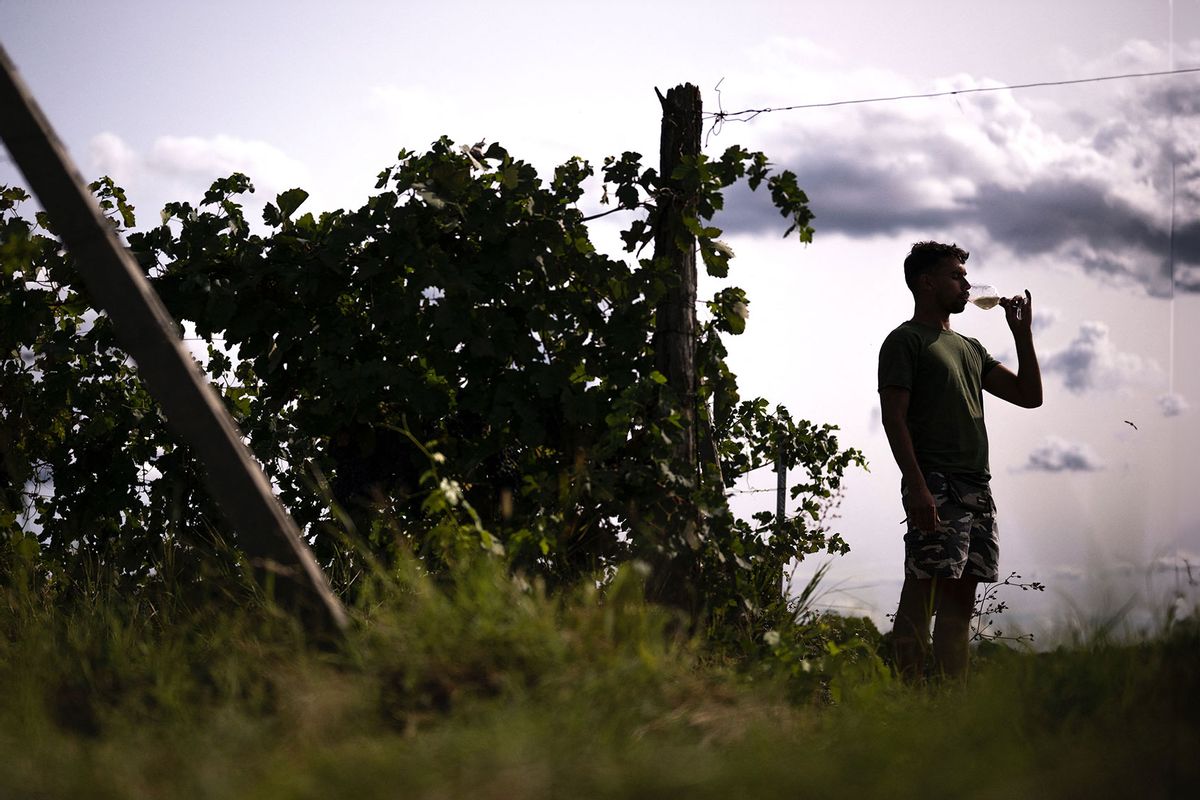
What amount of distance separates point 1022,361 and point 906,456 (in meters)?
1.08

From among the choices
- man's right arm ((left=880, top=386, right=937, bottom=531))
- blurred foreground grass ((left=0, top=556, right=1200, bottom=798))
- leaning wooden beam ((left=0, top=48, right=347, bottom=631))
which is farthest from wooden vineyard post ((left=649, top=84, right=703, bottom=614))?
leaning wooden beam ((left=0, top=48, right=347, bottom=631))

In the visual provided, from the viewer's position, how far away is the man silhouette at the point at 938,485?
15.9ft

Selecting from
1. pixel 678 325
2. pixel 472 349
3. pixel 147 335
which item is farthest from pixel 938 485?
pixel 147 335

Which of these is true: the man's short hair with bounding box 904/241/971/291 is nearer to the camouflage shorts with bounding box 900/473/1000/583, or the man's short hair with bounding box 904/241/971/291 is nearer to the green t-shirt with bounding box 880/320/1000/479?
the green t-shirt with bounding box 880/320/1000/479

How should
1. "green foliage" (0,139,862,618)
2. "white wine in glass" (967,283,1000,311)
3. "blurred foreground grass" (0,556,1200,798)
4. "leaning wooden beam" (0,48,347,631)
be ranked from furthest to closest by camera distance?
"white wine in glass" (967,283,1000,311)
"green foliage" (0,139,862,618)
"leaning wooden beam" (0,48,347,631)
"blurred foreground grass" (0,556,1200,798)

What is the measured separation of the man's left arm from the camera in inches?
215

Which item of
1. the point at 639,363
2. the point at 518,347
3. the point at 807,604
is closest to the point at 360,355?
the point at 518,347

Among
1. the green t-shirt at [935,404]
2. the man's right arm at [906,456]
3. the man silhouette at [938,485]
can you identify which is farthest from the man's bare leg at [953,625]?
the green t-shirt at [935,404]

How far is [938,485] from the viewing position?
4941 mm

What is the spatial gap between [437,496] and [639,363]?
1.38 metres

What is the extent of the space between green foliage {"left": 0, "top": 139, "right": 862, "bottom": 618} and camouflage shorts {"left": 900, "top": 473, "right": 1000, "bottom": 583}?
2.29 feet

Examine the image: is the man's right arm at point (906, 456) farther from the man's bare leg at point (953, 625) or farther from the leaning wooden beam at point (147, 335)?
the leaning wooden beam at point (147, 335)

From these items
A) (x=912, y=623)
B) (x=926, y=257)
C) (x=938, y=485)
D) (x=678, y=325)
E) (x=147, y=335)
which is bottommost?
(x=912, y=623)

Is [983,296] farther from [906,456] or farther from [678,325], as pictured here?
[678,325]
